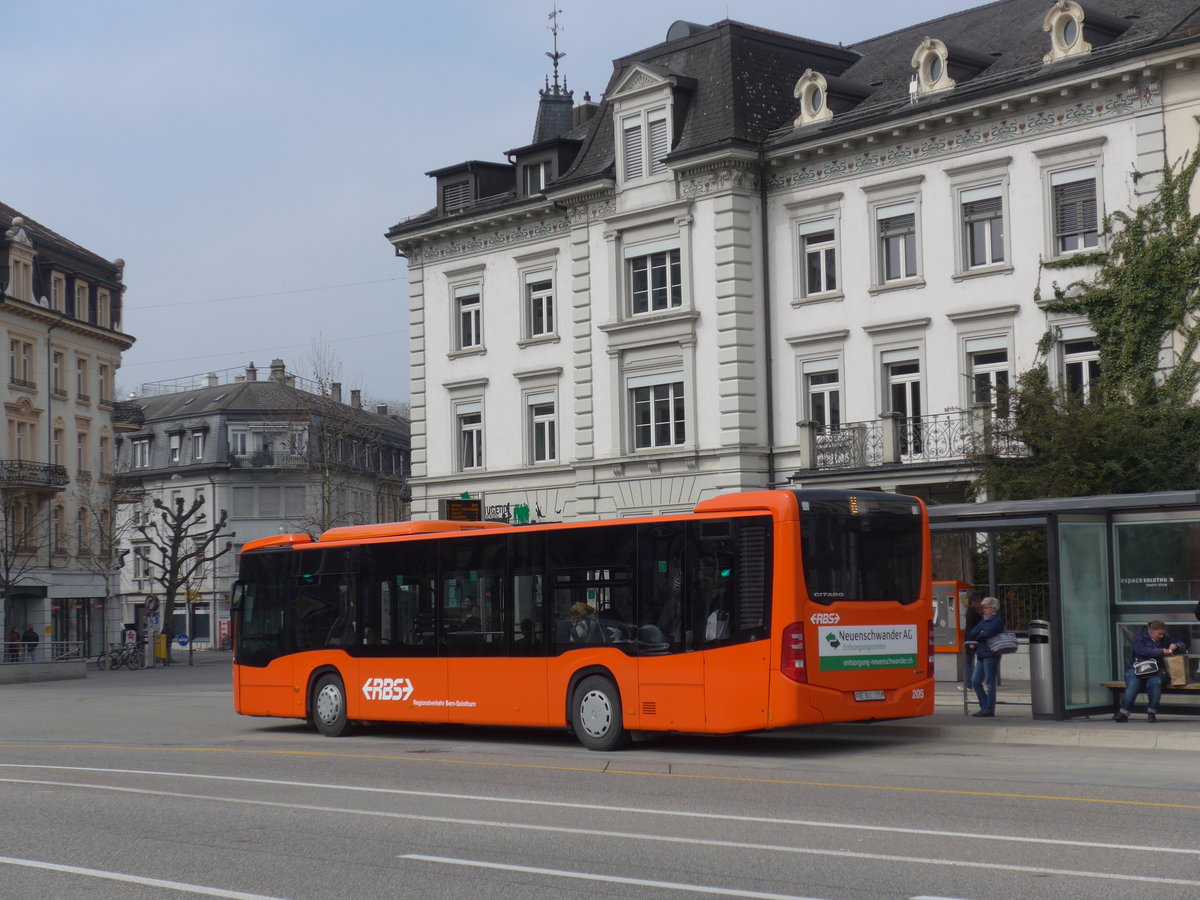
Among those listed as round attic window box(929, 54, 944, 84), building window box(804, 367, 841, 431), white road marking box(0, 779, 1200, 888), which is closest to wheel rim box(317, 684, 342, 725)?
white road marking box(0, 779, 1200, 888)

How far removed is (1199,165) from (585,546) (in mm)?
16976

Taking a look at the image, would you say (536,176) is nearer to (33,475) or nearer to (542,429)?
(542,429)

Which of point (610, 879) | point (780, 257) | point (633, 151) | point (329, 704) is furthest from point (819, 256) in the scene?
point (610, 879)

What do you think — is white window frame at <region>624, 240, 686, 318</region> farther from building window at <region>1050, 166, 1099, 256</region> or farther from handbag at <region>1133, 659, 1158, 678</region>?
handbag at <region>1133, 659, 1158, 678</region>

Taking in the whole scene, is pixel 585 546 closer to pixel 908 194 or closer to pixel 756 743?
pixel 756 743

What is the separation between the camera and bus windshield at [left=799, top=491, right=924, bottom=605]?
1778 centimetres

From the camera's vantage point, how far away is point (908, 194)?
115 ft

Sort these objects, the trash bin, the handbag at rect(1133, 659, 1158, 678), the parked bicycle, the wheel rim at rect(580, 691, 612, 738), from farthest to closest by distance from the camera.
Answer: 1. the parked bicycle
2. the trash bin
3. the wheel rim at rect(580, 691, 612, 738)
4. the handbag at rect(1133, 659, 1158, 678)

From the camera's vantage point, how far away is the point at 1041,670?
64.9 feet

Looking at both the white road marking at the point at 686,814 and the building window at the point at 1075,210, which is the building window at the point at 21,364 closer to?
the building window at the point at 1075,210

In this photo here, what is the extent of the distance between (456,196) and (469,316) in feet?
10.8

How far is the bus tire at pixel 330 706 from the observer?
2288cm

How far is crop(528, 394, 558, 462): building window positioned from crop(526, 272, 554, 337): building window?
1.76 metres

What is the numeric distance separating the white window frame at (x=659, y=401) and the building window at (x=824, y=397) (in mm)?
2916
